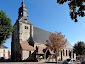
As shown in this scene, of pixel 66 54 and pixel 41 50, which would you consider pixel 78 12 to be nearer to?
pixel 41 50

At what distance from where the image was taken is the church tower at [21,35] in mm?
46362

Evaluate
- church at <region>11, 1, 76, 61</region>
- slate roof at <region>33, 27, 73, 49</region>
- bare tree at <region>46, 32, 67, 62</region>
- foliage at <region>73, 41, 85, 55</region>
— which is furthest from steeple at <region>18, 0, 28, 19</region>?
foliage at <region>73, 41, 85, 55</region>

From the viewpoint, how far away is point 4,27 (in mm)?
33031

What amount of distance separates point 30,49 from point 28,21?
1132cm

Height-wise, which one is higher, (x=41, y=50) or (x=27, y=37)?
(x=27, y=37)

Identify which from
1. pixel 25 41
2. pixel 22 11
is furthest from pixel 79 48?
pixel 22 11

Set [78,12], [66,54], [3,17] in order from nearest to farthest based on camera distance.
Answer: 1. [78,12]
2. [3,17]
3. [66,54]

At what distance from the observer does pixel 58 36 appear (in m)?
40.5

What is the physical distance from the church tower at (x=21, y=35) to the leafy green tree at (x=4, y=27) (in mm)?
11861

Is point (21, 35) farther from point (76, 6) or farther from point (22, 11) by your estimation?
point (76, 6)

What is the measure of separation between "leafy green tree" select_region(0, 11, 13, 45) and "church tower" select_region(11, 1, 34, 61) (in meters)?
11.9

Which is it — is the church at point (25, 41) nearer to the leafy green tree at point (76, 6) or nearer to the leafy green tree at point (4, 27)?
the leafy green tree at point (4, 27)

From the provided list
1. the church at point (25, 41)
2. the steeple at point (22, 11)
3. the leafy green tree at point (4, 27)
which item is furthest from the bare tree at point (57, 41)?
the steeple at point (22, 11)

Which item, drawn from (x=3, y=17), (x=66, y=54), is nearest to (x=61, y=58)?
(x=66, y=54)
